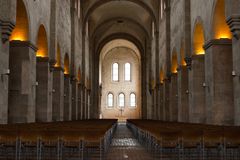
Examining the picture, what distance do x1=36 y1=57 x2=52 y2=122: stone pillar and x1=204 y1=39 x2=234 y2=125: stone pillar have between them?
974 cm

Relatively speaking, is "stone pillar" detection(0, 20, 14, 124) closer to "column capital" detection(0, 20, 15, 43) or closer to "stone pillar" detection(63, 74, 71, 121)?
"column capital" detection(0, 20, 15, 43)

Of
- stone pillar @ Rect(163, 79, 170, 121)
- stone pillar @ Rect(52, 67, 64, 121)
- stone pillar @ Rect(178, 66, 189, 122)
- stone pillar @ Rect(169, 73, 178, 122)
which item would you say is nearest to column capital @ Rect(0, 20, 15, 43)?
stone pillar @ Rect(52, 67, 64, 121)

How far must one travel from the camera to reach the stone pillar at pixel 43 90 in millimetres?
21000

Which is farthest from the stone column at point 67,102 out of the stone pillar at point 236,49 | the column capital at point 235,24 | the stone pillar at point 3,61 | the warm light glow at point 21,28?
the column capital at point 235,24

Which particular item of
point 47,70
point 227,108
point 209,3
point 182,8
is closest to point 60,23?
point 47,70

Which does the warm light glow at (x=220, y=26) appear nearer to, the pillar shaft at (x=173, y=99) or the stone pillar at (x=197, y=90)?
the stone pillar at (x=197, y=90)

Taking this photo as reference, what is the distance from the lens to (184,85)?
23797mm

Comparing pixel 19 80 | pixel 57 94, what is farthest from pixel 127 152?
pixel 57 94

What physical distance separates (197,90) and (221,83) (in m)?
4.26

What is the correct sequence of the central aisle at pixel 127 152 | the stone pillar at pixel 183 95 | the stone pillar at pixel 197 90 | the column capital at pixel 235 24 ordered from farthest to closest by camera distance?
the stone pillar at pixel 183 95
the stone pillar at pixel 197 90
the column capital at pixel 235 24
the central aisle at pixel 127 152

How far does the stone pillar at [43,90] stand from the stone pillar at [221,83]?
974 cm

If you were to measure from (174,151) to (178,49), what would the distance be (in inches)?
581

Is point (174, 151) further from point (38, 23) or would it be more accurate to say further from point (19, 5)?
point (38, 23)

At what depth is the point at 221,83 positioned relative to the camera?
54.0ft
